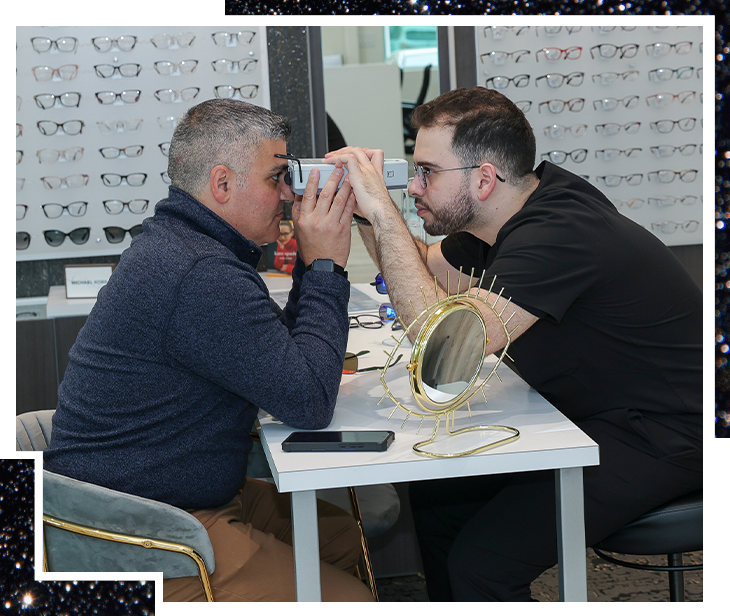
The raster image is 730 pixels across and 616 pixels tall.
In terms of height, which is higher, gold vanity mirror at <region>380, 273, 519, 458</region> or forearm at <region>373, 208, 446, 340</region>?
forearm at <region>373, 208, 446, 340</region>

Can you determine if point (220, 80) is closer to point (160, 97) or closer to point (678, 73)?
point (160, 97)

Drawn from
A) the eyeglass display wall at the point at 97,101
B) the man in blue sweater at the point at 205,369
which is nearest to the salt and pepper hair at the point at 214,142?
the man in blue sweater at the point at 205,369

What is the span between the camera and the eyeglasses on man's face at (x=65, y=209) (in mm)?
4316

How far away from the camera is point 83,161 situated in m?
4.32

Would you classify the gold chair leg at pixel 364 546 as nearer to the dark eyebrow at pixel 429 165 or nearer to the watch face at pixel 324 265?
the watch face at pixel 324 265

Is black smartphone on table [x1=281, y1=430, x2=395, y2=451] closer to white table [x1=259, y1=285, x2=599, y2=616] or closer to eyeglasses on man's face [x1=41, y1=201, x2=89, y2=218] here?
white table [x1=259, y1=285, x2=599, y2=616]

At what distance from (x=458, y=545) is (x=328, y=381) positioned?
50cm

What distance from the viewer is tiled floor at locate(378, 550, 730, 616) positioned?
245cm

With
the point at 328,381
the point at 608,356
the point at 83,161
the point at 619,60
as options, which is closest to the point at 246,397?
the point at 328,381

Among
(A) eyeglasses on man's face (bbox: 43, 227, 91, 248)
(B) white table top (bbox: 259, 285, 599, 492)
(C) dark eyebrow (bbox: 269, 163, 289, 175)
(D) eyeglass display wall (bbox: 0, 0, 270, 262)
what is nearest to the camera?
(B) white table top (bbox: 259, 285, 599, 492)

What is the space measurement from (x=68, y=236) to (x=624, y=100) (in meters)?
3.38

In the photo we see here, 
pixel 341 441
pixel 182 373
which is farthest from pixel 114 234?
pixel 341 441

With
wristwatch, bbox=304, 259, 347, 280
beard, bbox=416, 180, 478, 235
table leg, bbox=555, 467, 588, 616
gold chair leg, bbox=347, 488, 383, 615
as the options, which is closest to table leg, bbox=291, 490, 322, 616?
table leg, bbox=555, 467, 588, 616

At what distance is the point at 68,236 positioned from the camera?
4375 millimetres
